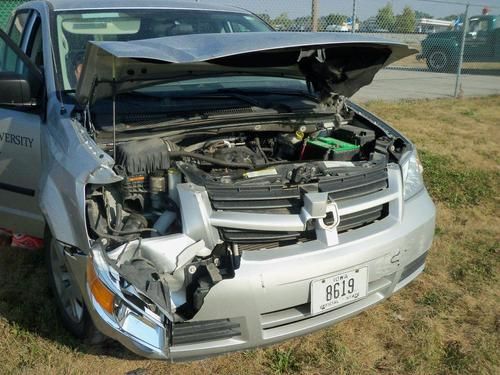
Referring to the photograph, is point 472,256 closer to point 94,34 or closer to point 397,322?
point 397,322

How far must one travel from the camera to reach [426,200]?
254 centimetres

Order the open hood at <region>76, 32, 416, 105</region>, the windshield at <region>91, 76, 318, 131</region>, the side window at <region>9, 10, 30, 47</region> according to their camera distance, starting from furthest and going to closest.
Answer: the side window at <region>9, 10, 30, 47</region> < the windshield at <region>91, 76, 318, 131</region> < the open hood at <region>76, 32, 416, 105</region>

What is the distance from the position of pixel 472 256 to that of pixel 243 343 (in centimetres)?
216

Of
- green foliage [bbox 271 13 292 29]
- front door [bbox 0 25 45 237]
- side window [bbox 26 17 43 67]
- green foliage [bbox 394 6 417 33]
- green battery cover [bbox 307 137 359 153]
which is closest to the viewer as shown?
front door [bbox 0 25 45 237]

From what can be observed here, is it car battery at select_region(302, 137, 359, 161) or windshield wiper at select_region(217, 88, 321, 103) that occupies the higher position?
windshield wiper at select_region(217, 88, 321, 103)

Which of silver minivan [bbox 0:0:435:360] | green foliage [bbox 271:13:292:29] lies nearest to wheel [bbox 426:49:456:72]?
green foliage [bbox 271:13:292:29]

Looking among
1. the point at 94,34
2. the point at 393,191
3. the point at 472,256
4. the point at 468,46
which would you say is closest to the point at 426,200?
the point at 393,191

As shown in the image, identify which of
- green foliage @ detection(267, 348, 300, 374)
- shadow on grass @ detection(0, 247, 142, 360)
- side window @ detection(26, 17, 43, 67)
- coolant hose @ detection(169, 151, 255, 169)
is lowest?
green foliage @ detection(267, 348, 300, 374)

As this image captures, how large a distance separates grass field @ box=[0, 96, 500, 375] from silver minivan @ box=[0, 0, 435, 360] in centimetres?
18

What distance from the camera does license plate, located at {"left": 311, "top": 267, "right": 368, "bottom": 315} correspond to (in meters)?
2.01

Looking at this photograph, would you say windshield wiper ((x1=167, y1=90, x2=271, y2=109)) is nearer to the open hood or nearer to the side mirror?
the open hood

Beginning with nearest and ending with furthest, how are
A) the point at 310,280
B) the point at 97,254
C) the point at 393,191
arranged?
the point at 97,254 → the point at 310,280 → the point at 393,191

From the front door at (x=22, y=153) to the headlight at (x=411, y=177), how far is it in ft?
6.44

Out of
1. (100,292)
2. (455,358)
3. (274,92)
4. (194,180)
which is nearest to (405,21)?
(274,92)
